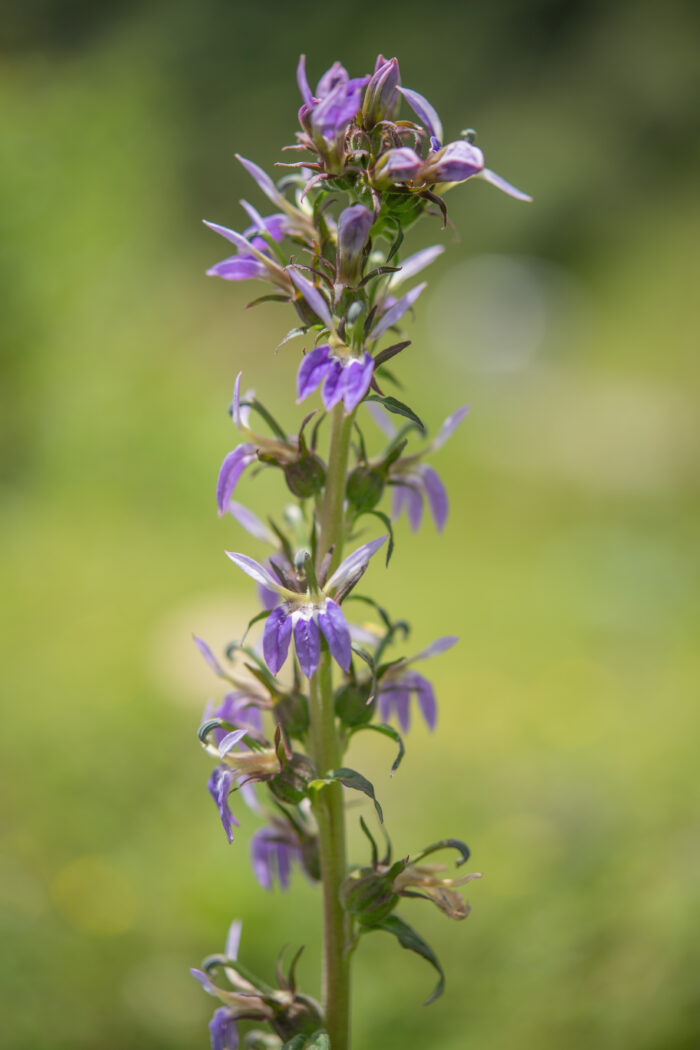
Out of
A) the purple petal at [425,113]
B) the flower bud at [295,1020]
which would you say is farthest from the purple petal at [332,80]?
the flower bud at [295,1020]

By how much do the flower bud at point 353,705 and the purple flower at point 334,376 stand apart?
0.57 metres

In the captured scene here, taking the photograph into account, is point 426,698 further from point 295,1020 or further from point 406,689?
point 295,1020

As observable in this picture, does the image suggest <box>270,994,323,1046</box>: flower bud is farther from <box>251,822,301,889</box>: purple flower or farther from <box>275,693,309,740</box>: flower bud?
<box>275,693,309,740</box>: flower bud

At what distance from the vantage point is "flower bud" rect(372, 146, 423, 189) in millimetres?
1605

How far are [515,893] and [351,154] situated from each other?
2871 millimetres

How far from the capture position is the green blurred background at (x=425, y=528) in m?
3.29

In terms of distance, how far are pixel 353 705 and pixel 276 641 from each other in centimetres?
32

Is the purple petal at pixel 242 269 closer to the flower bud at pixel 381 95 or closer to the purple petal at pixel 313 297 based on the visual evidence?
the purple petal at pixel 313 297

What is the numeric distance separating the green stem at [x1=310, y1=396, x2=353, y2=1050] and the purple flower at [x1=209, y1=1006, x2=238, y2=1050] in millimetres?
180

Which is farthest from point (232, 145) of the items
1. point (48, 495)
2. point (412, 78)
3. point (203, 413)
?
point (48, 495)

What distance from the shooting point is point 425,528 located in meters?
11.5

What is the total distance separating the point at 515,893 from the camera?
365 centimetres

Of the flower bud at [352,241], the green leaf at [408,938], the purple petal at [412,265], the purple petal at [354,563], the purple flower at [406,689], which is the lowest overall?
the green leaf at [408,938]

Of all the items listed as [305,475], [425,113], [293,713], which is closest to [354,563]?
[305,475]
